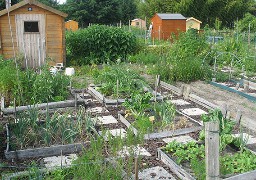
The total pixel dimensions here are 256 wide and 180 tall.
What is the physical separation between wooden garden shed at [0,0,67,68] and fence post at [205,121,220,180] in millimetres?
8389

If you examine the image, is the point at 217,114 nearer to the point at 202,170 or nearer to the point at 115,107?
the point at 202,170

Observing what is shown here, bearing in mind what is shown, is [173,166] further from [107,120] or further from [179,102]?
[179,102]

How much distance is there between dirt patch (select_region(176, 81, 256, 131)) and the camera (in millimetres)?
6066

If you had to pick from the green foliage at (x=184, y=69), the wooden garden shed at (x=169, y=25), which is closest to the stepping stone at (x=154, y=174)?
the green foliage at (x=184, y=69)

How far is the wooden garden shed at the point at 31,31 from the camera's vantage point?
1045 centimetres

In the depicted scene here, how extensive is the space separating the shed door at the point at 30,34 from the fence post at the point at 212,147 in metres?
8.56

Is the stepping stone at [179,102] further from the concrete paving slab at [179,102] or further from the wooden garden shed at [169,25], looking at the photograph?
the wooden garden shed at [169,25]

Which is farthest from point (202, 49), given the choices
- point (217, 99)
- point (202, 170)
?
point (202, 170)

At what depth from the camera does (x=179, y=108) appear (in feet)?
21.7

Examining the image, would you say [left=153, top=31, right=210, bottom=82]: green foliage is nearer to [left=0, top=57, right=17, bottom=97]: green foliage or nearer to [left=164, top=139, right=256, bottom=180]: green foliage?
[left=0, top=57, right=17, bottom=97]: green foliage

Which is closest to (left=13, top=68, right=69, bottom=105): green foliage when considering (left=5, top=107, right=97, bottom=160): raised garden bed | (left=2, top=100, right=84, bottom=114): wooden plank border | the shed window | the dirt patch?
(left=2, top=100, right=84, bottom=114): wooden plank border

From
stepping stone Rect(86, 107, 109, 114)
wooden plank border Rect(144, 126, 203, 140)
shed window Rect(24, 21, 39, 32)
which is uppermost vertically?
shed window Rect(24, 21, 39, 32)

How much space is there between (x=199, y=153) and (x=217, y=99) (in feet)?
11.0

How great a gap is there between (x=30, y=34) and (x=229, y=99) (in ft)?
22.0
